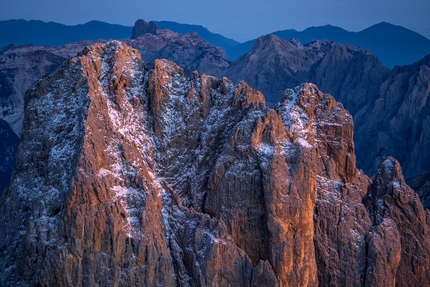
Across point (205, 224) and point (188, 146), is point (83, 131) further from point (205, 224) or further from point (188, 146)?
point (205, 224)

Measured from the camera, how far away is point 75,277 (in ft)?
121

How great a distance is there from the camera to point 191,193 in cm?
4291

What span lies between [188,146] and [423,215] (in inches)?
878

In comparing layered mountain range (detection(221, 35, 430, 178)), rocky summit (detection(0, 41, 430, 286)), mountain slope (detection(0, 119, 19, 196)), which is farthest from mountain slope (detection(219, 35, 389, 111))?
rocky summit (detection(0, 41, 430, 286))

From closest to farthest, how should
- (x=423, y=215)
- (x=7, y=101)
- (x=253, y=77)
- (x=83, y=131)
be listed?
(x=83, y=131) → (x=423, y=215) → (x=7, y=101) → (x=253, y=77)

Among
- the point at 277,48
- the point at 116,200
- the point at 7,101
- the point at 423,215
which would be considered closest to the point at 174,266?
the point at 116,200

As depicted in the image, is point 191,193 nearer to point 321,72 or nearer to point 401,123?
point 401,123

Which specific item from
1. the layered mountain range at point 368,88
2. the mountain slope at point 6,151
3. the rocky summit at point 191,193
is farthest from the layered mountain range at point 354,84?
the rocky summit at point 191,193

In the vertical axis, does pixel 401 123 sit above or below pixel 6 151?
above

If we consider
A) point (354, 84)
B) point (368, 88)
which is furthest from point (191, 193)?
point (354, 84)

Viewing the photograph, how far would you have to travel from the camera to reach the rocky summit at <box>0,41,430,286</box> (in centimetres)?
3734

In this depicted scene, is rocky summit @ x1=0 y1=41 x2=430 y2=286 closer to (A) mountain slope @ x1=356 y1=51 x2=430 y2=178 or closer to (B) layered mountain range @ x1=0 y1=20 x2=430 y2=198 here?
(B) layered mountain range @ x1=0 y1=20 x2=430 y2=198

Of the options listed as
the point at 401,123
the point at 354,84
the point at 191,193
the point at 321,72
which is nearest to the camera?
the point at 191,193

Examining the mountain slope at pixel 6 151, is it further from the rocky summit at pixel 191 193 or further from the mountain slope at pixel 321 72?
the mountain slope at pixel 321 72
